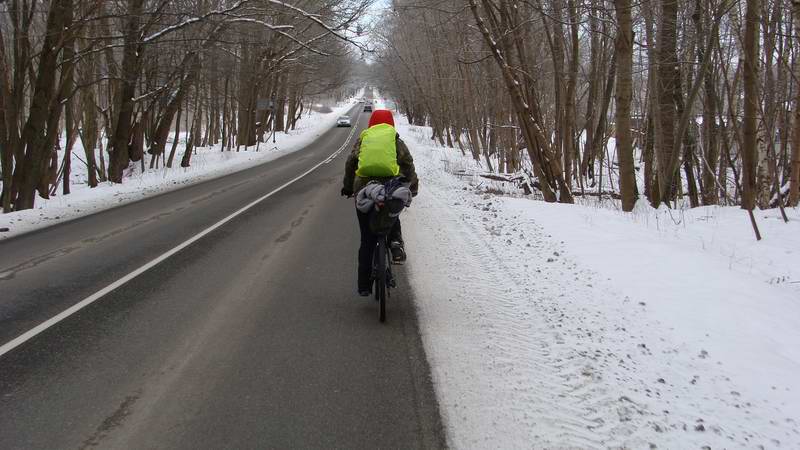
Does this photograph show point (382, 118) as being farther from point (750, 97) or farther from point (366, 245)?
point (750, 97)

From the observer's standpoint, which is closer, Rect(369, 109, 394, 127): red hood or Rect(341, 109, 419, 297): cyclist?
Rect(341, 109, 419, 297): cyclist

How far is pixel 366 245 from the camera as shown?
535 cm

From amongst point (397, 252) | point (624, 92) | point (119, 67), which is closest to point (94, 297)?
point (397, 252)

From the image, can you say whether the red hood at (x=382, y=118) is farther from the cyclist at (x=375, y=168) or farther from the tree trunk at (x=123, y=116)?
the tree trunk at (x=123, y=116)

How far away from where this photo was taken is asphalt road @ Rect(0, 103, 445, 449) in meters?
3.29

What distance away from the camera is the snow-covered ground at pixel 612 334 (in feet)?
10.8

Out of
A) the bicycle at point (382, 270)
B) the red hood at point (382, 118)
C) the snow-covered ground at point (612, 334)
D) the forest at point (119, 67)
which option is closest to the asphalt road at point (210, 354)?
the bicycle at point (382, 270)

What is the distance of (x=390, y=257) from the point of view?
552 cm

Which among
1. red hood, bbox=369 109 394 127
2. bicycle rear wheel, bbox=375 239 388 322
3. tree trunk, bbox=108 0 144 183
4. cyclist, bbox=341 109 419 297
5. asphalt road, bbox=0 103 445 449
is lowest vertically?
asphalt road, bbox=0 103 445 449

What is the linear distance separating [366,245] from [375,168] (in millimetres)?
761

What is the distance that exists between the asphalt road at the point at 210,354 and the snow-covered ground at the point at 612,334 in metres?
0.43

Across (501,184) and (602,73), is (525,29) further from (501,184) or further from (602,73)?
(602,73)

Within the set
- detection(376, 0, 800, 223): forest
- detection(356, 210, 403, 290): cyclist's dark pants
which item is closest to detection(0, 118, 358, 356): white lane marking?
detection(356, 210, 403, 290): cyclist's dark pants

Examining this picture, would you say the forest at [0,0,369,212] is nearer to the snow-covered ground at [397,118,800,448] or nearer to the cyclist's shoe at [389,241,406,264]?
the cyclist's shoe at [389,241,406,264]
